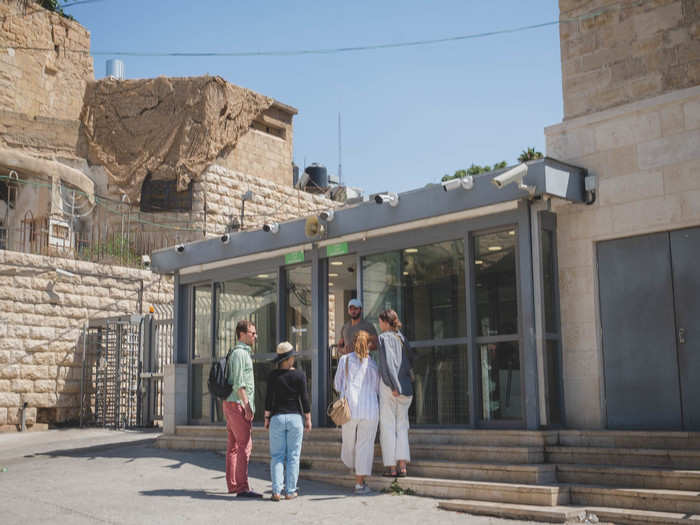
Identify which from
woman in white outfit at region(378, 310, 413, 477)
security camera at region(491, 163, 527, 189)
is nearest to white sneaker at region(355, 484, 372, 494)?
woman in white outfit at region(378, 310, 413, 477)

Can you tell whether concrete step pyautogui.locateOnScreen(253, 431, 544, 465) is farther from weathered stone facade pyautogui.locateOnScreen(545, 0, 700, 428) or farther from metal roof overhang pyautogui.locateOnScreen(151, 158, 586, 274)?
metal roof overhang pyautogui.locateOnScreen(151, 158, 586, 274)

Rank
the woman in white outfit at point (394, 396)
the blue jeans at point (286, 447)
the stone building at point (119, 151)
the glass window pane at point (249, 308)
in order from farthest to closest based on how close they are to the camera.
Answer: the stone building at point (119, 151), the glass window pane at point (249, 308), the woman in white outfit at point (394, 396), the blue jeans at point (286, 447)

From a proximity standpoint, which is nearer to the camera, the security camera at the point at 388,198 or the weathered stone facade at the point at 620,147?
the weathered stone facade at the point at 620,147

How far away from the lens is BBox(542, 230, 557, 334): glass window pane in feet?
29.0

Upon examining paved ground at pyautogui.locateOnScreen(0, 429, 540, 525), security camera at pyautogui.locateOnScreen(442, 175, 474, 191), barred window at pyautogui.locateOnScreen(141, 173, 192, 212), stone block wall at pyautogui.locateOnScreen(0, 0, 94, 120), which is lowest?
paved ground at pyautogui.locateOnScreen(0, 429, 540, 525)

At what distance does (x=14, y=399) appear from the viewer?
15.7 m

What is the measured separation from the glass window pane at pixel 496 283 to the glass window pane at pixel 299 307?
3.00m

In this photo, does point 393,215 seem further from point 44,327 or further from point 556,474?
point 44,327

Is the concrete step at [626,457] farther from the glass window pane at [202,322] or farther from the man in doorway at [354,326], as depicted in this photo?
the glass window pane at [202,322]

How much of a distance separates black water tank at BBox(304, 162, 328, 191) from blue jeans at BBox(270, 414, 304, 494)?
936 inches

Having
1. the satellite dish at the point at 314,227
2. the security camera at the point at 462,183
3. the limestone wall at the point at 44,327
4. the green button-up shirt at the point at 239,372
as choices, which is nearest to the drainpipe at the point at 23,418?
the limestone wall at the point at 44,327

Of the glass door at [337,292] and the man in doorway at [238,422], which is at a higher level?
the glass door at [337,292]

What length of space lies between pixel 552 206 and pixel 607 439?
9.33 feet

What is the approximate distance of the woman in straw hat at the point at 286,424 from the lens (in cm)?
789
